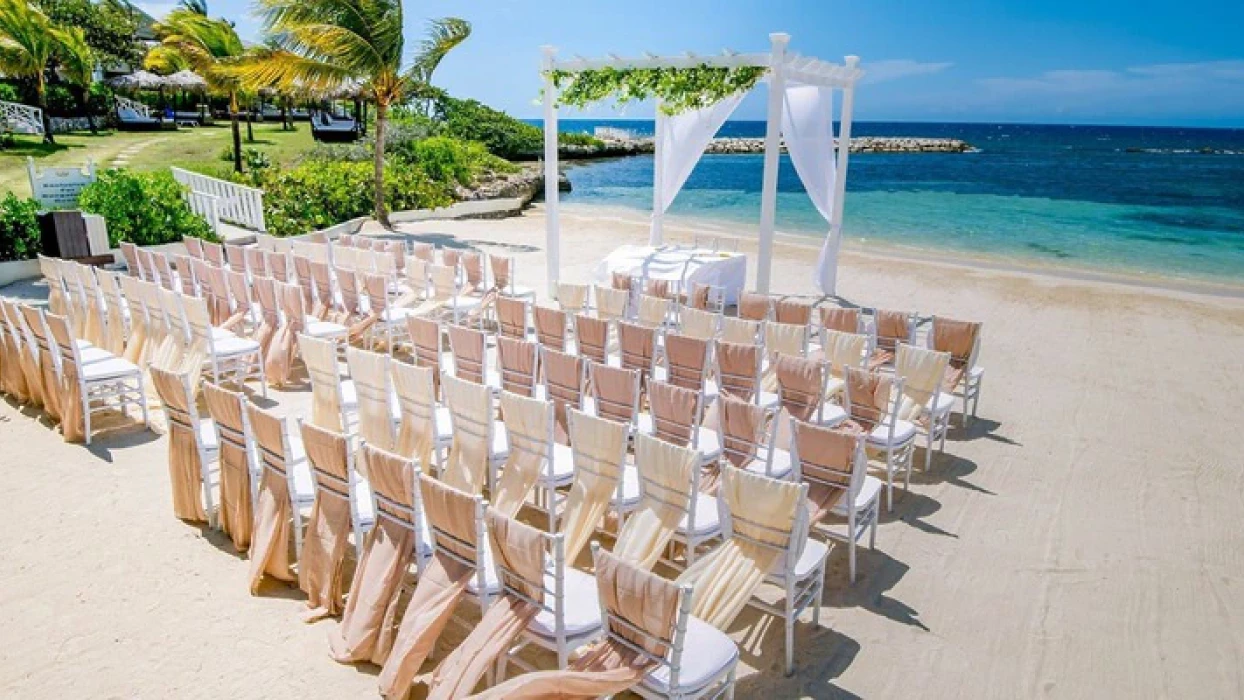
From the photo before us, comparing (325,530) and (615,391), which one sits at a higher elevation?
(615,391)

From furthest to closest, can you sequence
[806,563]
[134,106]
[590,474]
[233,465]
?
[134,106] < [233,465] < [590,474] < [806,563]

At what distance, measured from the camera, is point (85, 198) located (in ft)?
38.9

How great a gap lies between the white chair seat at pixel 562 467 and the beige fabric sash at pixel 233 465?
1681 mm

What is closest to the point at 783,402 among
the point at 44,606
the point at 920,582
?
the point at 920,582

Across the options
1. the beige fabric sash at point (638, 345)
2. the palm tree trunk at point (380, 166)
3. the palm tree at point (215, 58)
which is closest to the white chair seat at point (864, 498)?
the beige fabric sash at point (638, 345)

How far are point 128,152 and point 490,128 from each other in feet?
62.9

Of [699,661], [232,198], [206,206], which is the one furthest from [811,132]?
[206,206]

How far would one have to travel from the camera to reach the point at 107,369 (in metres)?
6.49

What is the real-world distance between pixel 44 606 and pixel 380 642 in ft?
6.43

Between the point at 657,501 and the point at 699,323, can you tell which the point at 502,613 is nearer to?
the point at 657,501

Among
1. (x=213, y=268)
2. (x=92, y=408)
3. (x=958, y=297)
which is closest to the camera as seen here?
(x=92, y=408)

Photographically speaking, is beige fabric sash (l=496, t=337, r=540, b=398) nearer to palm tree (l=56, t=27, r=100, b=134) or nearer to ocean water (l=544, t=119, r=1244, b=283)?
ocean water (l=544, t=119, r=1244, b=283)

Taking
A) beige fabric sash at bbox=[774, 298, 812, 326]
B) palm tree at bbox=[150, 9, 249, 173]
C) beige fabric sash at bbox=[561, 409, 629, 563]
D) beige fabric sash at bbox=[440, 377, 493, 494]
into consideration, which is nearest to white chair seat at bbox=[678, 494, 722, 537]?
beige fabric sash at bbox=[561, 409, 629, 563]

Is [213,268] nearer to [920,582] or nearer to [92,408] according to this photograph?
[92,408]
